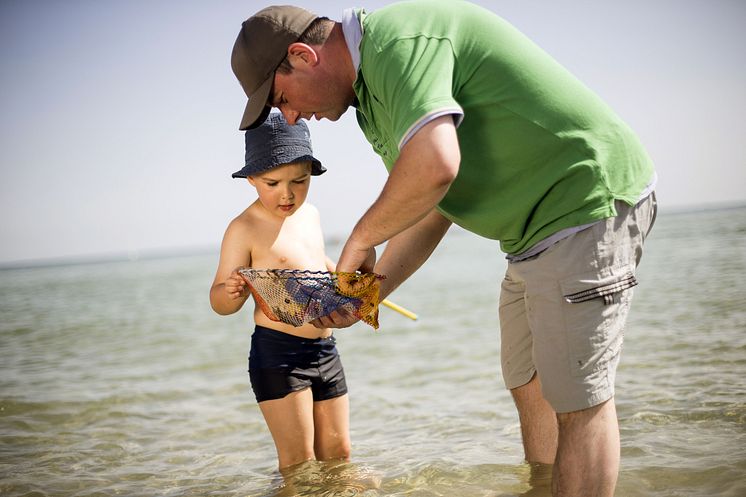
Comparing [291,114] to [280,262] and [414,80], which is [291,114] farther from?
[280,262]

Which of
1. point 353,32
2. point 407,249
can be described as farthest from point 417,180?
point 407,249

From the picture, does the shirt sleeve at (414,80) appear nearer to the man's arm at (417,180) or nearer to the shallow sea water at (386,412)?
the man's arm at (417,180)

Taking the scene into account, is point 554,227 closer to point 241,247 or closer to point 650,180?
point 650,180

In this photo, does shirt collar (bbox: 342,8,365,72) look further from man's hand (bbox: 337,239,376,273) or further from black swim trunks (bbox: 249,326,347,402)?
black swim trunks (bbox: 249,326,347,402)

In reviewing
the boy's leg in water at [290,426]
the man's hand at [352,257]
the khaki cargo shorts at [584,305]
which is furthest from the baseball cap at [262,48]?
the boy's leg in water at [290,426]

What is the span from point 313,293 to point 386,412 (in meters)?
2.64

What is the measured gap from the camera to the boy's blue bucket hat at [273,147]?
9.64ft

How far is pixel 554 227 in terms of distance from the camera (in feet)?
6.30

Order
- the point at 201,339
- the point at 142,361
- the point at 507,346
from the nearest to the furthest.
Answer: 1. the point at 507,346
2. the point at 142,361
3. the point at 201,339

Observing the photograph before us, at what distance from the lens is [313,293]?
7.54ft

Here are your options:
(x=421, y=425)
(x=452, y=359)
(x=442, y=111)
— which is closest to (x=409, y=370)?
(x=452, y=359)

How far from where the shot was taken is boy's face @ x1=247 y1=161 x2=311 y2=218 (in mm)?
2994

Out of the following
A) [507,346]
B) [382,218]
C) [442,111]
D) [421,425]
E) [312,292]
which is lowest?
[421,425]

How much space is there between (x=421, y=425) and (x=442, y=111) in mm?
3053
